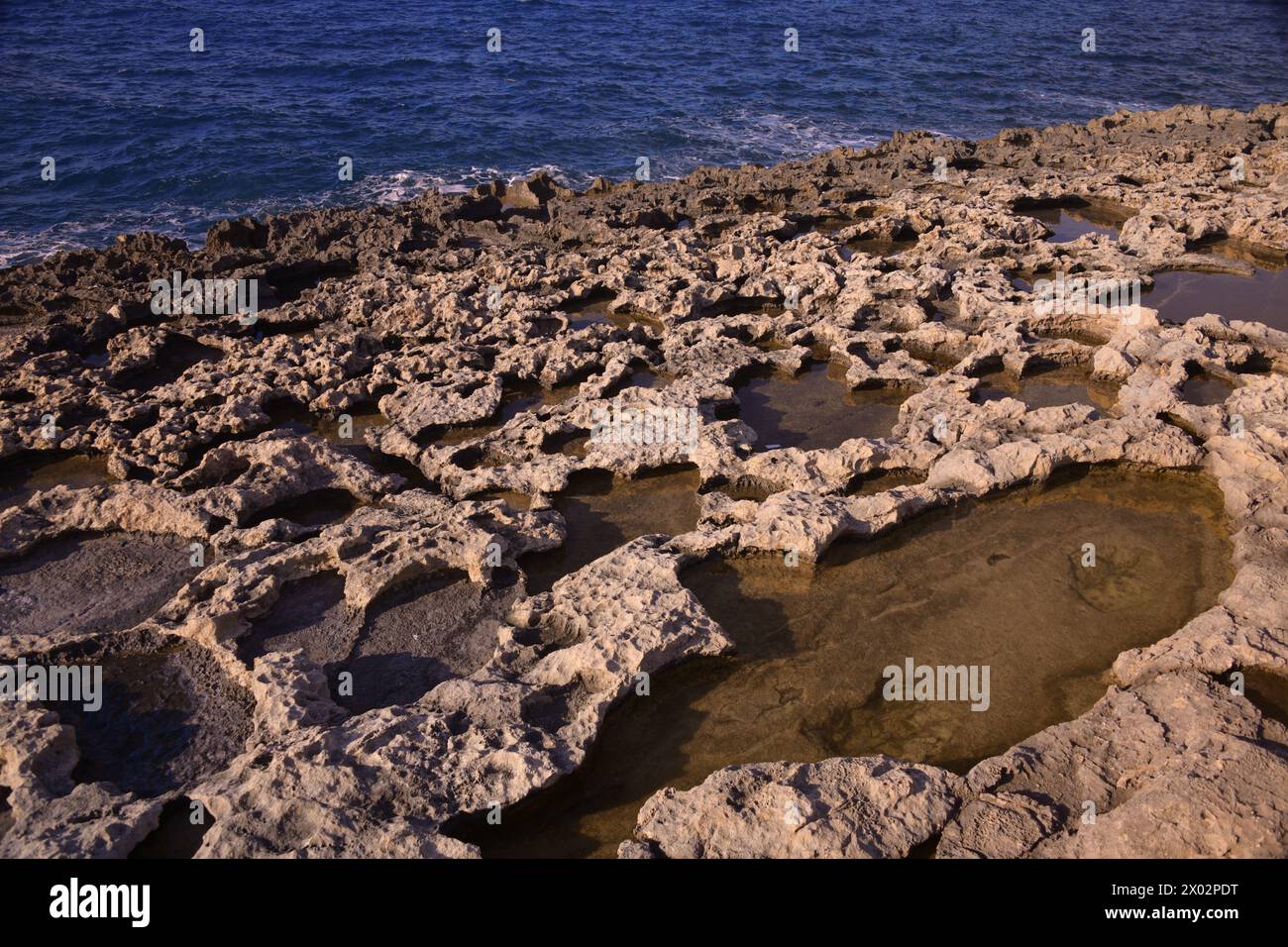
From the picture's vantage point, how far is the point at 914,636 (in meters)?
6.89

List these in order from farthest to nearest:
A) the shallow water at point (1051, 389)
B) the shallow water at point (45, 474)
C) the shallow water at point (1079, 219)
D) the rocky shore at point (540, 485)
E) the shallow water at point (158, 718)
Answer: the shallow water at point (1079, 219) → the shallow water at point (1051, 389) → the shallow water at point (45, 474) → the shallow water at point (158, 718) → the rocky shore at point (540, 485)

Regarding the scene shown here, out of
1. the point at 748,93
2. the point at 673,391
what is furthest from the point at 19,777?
the point at 748,93

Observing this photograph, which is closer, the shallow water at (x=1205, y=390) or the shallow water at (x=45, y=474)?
the shallow water at (x=45, y=474)

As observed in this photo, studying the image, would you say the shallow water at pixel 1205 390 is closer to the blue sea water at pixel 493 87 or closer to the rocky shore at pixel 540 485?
the rocky shore at pixel 540 485

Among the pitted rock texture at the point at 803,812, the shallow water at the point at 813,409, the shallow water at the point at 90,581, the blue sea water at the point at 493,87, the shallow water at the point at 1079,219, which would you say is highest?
the blue sea water at the point at 493,87

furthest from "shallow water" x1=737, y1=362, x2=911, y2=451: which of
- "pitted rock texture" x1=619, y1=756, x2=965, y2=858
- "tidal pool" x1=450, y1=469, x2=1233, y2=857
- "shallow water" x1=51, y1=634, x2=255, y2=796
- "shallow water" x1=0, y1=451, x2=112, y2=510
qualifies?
"shallow water" x1=0, y1=451, x2=112, y2=510

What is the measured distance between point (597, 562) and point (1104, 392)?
7219 millimetres

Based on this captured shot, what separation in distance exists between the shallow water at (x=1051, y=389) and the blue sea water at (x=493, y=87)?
1352 centimetres

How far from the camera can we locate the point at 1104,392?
1050 centimetres

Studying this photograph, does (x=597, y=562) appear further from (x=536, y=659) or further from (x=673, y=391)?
(x=673, y=391)

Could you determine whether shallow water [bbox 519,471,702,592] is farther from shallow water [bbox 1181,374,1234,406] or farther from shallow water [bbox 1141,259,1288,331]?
shallow water [bbox 1141,259,1288,331]

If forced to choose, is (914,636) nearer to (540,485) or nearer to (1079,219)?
(540,485)

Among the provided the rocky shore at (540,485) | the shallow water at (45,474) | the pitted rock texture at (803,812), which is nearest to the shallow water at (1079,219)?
the rocky shore at (540,485)

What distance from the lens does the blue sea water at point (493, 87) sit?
20.8 metres
